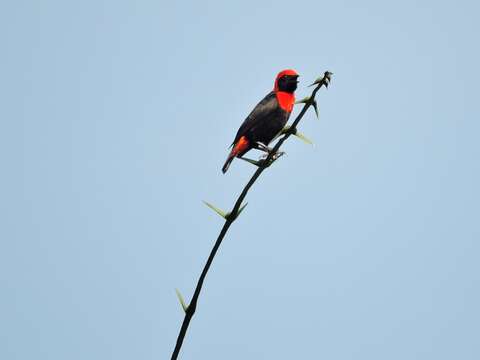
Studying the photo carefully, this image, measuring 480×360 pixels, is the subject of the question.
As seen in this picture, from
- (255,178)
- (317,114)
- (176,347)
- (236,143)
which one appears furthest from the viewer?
(236,143)

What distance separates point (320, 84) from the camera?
2.10 metres

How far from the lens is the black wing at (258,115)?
6121 mm

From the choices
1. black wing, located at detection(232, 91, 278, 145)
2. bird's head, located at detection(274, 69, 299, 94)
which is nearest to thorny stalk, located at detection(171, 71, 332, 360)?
black wing, located at detection(232, 91, 278, 145)

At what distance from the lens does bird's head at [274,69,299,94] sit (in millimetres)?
6158

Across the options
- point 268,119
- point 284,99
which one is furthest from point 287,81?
point 268,119

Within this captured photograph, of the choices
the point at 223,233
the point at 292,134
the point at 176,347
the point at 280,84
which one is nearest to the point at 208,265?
the point at 223,233

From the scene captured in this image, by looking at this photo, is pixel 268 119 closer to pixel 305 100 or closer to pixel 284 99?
pixel 284 99

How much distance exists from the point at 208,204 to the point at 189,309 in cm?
41

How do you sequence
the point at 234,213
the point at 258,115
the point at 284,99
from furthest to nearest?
1. the point at 284,99
2. the point at 258,115
3. the point at 234,213

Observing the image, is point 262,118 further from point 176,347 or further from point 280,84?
point 176,347

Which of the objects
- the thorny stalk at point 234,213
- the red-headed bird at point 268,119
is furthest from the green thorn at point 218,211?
the red-headed bird at point 268,119

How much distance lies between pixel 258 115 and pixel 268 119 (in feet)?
0.39

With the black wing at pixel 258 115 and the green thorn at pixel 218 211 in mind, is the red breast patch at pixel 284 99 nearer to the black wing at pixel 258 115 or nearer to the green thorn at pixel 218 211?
the black wing at pixel 258 115

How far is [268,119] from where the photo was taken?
6195 millimetres
